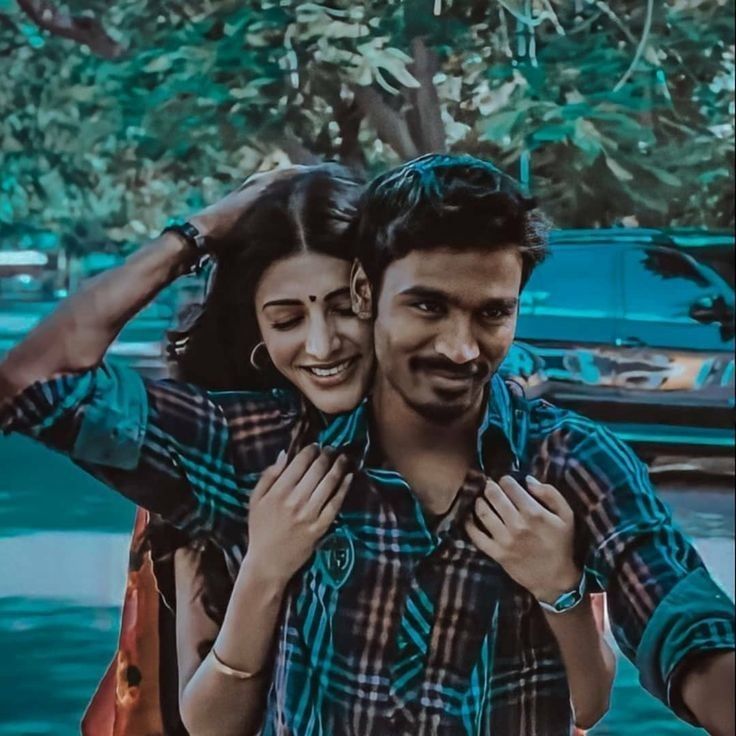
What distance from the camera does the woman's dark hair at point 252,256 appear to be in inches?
70.5

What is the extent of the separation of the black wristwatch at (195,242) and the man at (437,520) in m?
0.03

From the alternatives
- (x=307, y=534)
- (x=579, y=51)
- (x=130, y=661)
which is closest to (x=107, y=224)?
(x=307, y=534)

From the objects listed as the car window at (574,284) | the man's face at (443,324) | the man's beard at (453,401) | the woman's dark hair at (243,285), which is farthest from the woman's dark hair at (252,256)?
the car window at (574,284)

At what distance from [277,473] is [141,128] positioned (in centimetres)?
64

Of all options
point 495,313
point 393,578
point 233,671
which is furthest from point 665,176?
point 233,671

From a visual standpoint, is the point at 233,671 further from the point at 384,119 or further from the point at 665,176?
the point at 665,176

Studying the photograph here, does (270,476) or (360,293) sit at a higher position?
(360,293)

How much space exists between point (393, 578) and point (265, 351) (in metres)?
0.44

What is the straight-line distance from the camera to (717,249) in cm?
189

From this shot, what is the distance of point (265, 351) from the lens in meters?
1.81

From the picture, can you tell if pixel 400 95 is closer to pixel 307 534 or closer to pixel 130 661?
pixel 307 534

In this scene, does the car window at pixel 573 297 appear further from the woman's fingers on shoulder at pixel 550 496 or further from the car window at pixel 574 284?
the woman's fingers on shoulder at pixel 550 496

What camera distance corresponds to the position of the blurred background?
1824 millimetres

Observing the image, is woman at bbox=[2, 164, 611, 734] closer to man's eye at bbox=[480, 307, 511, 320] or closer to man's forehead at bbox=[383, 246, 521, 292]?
man's forehead at bbox=[383, 246, 521, 292]
